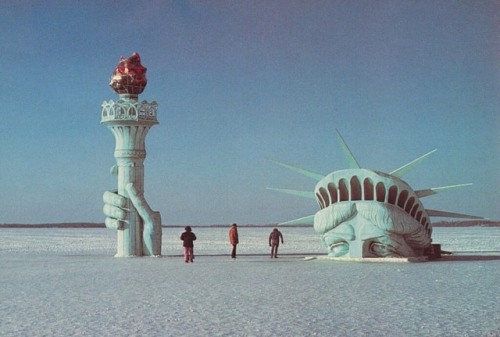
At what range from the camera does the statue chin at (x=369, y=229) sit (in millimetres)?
25781

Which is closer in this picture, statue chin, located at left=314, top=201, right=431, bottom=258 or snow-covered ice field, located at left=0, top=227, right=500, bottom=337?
snow-covered ice field, located at left=0, top=227, right=500, bottom=337

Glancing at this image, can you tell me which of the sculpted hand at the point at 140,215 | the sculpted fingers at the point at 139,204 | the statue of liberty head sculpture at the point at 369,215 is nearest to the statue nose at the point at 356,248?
the statue of liberty head sculpture at the point at 369,215

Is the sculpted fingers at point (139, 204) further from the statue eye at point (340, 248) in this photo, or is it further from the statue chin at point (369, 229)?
the statue eye at point (340, 248)

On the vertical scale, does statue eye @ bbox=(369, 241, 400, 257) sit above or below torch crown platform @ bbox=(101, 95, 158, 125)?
below

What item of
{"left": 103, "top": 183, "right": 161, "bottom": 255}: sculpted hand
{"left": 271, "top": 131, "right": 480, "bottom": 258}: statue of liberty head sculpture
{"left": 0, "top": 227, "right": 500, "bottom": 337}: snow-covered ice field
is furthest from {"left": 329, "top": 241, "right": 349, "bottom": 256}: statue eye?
{"left": 103, "top": 183, "right": 161, "bottom": 255}: sculpted hand

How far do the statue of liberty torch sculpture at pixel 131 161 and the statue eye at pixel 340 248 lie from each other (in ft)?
23.2

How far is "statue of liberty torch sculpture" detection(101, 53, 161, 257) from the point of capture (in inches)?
1176

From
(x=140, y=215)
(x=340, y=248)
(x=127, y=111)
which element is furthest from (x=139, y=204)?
(x=340, y=248)

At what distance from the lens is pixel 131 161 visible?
30125 millimetres

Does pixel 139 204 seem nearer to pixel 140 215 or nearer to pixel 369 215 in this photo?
pixel 140 215

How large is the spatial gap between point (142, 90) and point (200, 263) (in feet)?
26.1

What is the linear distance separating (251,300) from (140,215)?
15175mm

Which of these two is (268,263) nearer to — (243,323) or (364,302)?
(364,302)

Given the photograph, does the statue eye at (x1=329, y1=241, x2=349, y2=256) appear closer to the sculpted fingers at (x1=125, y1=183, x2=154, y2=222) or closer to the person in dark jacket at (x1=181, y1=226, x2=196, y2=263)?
the person in dark jacket at (x1=181, y1=226, x2=196, y2=263)
